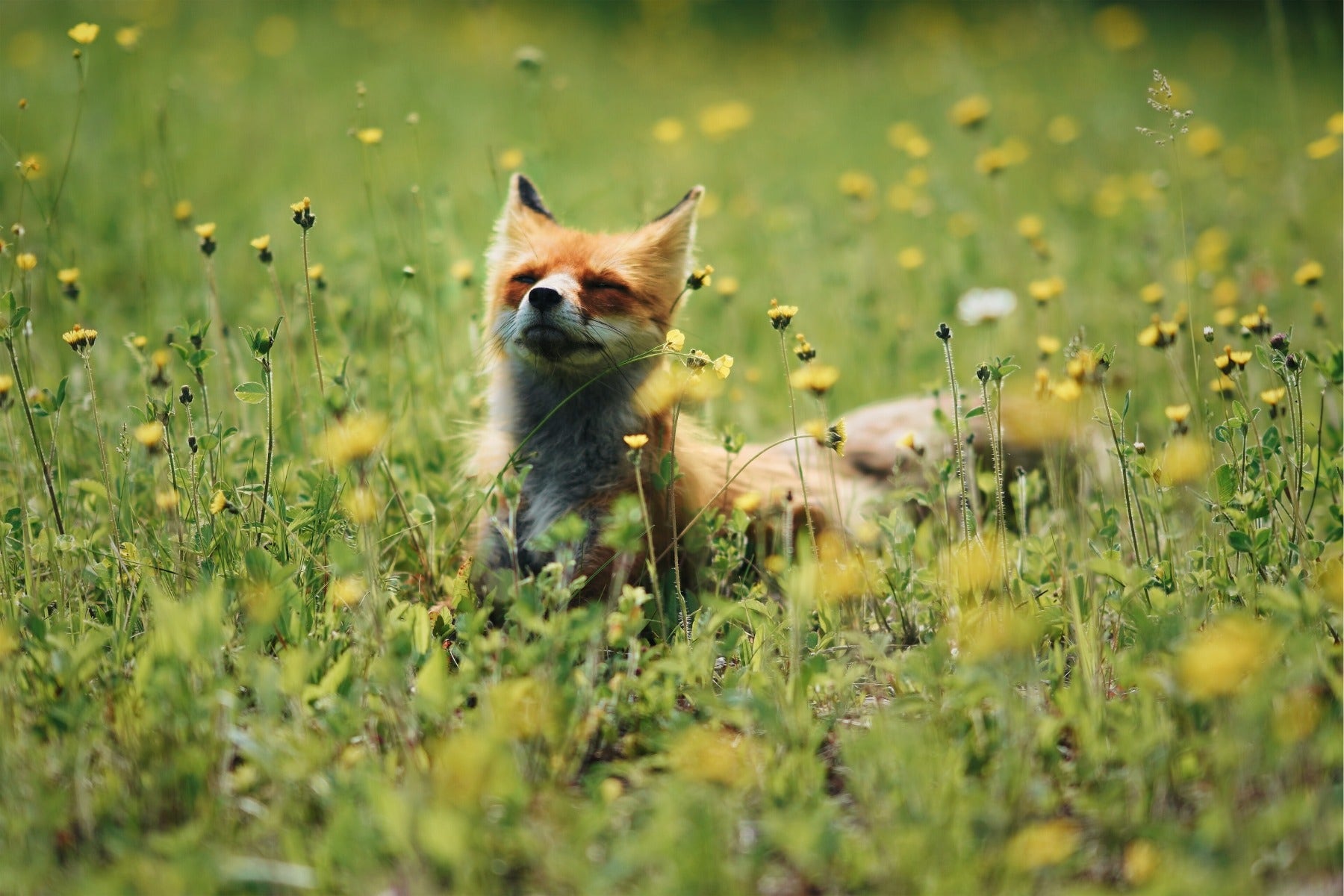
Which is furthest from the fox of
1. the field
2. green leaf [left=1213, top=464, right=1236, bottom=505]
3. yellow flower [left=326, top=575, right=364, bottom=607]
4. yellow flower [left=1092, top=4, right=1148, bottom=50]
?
yellow flower [left=1092, top=4, right=1148, bottom=50]

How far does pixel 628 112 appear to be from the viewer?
36.2 ft

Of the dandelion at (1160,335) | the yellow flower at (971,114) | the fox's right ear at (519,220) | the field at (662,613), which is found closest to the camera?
the field at (662,613)

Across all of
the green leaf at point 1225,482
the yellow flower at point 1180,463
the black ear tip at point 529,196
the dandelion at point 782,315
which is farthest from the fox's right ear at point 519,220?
the green leaf at point 1225,482

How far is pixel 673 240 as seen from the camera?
12.8ft

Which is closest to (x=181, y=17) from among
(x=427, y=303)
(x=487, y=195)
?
(x=487, y=195)

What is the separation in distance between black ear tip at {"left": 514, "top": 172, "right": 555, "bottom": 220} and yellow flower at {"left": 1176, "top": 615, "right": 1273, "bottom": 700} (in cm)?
291

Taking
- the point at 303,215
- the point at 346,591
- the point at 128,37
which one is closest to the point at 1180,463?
the point at 346,591

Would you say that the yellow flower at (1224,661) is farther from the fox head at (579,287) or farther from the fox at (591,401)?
the fox head at (579,287)

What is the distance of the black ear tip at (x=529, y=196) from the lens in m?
4.12

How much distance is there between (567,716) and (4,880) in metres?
1.05

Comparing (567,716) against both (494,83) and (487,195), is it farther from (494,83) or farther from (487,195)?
(494,83)

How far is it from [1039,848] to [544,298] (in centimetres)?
215

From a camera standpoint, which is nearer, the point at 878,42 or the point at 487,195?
the point at 487,195

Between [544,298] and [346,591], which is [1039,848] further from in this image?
[544,298]
